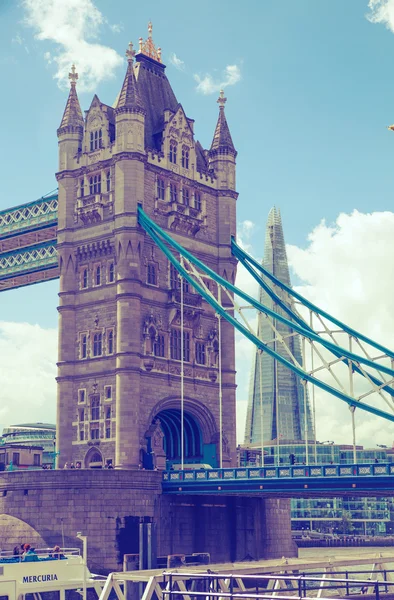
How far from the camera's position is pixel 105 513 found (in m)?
70.8

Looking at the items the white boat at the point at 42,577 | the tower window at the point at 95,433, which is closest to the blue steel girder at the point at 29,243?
the tower window at the point at 95,433

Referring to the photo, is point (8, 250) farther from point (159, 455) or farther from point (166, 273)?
point (159, 455)

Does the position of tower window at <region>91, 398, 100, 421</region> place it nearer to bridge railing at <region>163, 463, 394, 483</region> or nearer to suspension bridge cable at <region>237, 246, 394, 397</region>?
bridge railing at <region>163, 463, 394, 483</region>

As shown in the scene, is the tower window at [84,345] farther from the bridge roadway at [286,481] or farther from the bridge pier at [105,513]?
the bridge pier at [105,513]

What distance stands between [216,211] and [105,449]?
2501cm

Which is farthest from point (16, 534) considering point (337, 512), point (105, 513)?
point (337, 512)

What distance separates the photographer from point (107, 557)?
6900cm

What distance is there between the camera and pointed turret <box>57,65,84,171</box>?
9012 cm

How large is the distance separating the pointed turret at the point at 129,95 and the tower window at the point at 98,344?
62.7ft

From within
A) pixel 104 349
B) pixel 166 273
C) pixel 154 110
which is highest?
pixel 154 110

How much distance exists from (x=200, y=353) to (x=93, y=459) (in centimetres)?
1360

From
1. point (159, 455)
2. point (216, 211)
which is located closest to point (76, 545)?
point (159, 455)

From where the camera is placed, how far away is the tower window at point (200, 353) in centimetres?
8875

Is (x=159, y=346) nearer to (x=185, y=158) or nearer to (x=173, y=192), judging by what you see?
(x=173, y=192)
